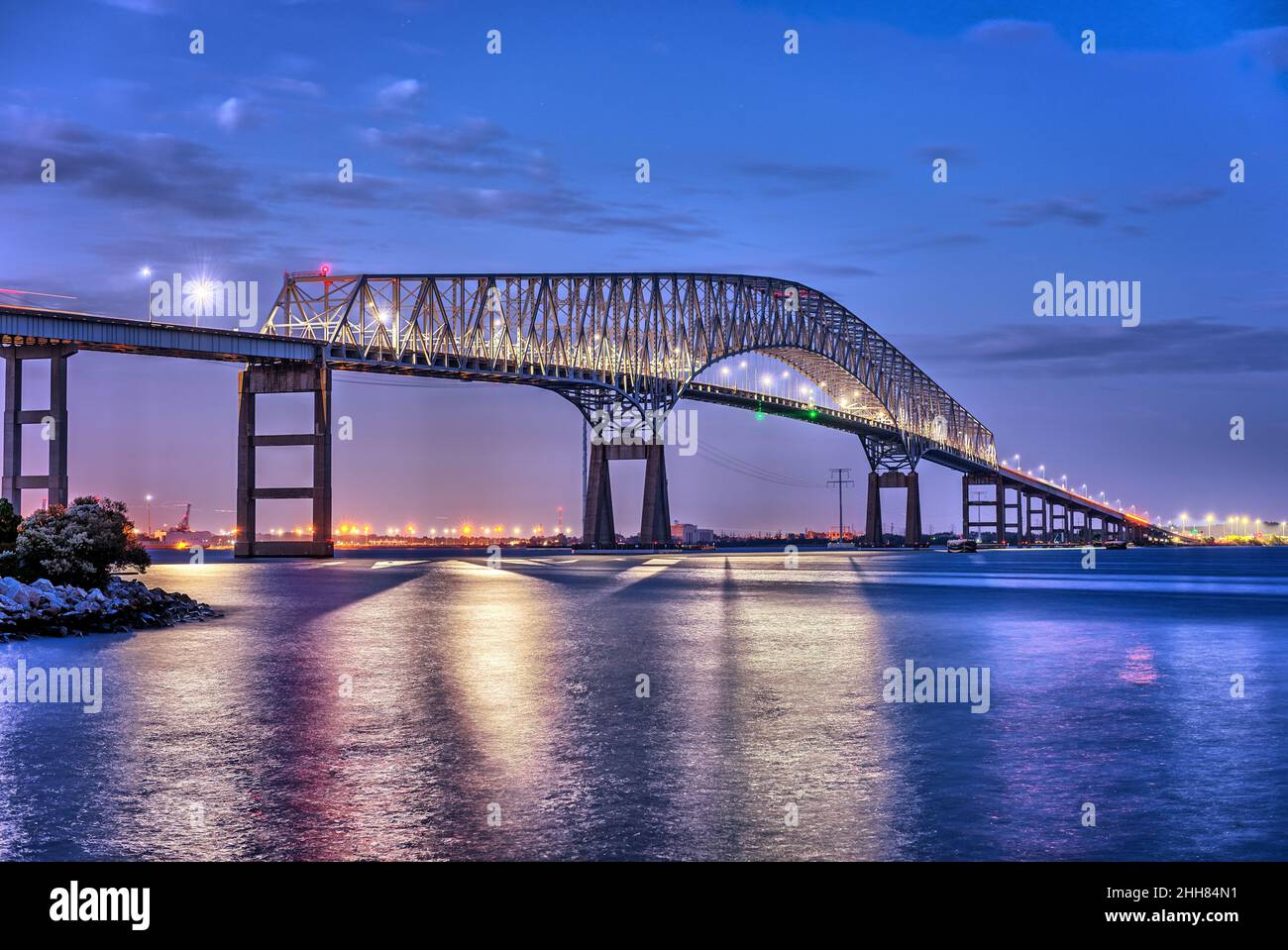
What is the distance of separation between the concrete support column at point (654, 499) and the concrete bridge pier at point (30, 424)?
58.4 m

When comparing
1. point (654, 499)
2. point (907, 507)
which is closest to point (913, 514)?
point (907, 507)

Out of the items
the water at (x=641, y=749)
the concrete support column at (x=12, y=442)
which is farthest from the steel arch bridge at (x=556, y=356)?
the water at (x=641, y=749)

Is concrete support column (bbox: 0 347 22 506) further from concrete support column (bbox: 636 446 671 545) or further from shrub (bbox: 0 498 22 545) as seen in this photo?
concrete support column (bbox: 636 446 671 545)

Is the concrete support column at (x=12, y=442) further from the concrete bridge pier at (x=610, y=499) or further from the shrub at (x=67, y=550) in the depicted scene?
the concrete bridge pier at (x=610, y=499)

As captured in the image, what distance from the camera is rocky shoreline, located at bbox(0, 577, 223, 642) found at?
83.4 ft

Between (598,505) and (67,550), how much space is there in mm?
90151

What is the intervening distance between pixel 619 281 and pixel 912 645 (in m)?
116

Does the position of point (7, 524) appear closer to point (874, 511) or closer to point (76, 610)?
point (76, 610)

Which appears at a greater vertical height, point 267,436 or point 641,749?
point 267,436

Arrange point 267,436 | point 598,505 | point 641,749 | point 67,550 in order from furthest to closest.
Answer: point 598,505
point 267,436
point 67,550
point 641,749

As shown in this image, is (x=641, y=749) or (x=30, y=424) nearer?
(x=641, y=749)

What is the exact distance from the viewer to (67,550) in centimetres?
3034
